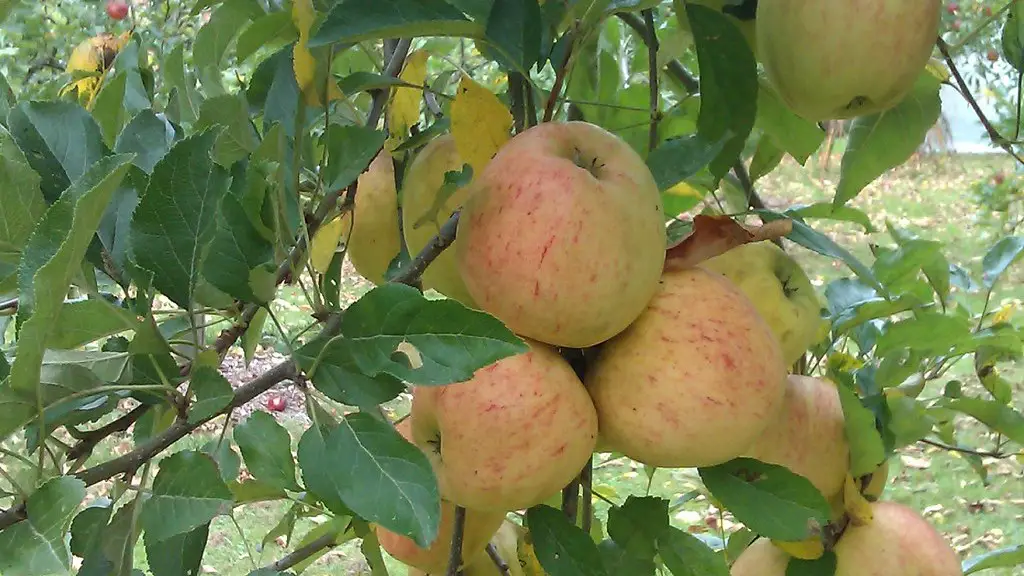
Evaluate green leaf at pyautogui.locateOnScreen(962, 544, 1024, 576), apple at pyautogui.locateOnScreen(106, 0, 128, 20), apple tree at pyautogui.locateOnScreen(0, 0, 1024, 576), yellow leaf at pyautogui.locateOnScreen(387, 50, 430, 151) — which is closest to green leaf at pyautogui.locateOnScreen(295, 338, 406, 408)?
apple tree at pyautogui.locateOnScreen(0, 0, 1024, 576)

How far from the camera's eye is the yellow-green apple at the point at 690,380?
57cm

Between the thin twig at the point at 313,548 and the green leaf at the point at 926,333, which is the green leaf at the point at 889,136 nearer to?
the green leaf at the point at 926,333

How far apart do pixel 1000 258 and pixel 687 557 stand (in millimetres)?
840

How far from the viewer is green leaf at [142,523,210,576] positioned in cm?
55

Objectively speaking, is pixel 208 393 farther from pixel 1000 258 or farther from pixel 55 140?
pixel 1000 258

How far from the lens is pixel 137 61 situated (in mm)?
799

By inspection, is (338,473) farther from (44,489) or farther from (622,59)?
(622,59)

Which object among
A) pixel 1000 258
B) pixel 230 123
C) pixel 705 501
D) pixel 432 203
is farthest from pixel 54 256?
pixel 705 501

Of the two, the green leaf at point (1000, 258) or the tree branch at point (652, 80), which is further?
the green leaf at point (1000, 258)

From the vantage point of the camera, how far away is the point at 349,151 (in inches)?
22.5

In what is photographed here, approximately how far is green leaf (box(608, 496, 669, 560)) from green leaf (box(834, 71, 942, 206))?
0.33 metres

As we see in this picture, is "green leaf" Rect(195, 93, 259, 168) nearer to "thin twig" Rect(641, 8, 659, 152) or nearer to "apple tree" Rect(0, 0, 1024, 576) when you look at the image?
"apple tree" Rect(0, 0, 1024, 576)

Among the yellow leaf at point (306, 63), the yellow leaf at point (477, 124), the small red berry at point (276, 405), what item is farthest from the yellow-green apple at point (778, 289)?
the small red berry at point (276, 405)

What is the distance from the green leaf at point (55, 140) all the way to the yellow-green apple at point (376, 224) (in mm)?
315
